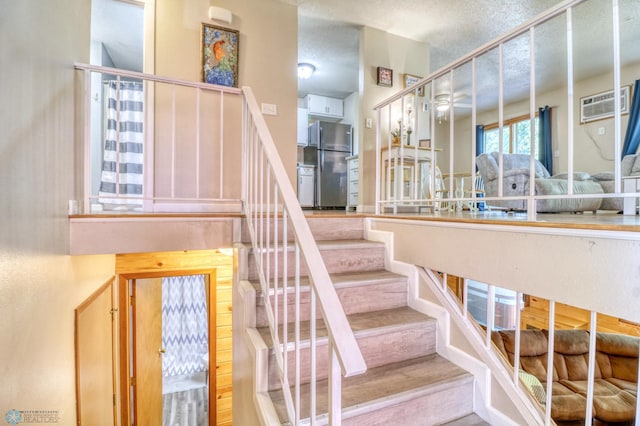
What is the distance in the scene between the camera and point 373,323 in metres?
1.69

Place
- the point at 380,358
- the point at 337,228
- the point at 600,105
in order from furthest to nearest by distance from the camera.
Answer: the point at 600,105 → the point at 337,228 → the point at 380,358

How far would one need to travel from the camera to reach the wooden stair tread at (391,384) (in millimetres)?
1298

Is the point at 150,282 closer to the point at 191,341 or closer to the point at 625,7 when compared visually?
the point at 191,341

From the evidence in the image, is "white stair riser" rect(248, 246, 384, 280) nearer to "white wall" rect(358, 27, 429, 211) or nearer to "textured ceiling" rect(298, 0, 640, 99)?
"white wall" rect(358, 27, 429, 211)

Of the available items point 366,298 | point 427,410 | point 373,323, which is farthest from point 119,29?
point 427,410

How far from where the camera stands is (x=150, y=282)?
3.37 m

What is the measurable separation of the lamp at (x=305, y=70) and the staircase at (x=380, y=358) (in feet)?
13.0

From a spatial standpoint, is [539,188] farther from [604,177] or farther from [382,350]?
[382,350]

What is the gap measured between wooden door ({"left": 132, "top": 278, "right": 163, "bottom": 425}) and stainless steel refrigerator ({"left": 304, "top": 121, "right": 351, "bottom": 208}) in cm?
335

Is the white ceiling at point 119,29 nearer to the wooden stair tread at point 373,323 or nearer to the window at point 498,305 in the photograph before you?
the wooden stair tread at point 373,323

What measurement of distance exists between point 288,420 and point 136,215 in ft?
4.85

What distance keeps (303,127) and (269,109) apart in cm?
265

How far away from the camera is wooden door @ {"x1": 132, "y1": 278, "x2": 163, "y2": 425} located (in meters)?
3.10

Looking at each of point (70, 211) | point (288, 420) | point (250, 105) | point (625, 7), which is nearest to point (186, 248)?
point (70, 211)
